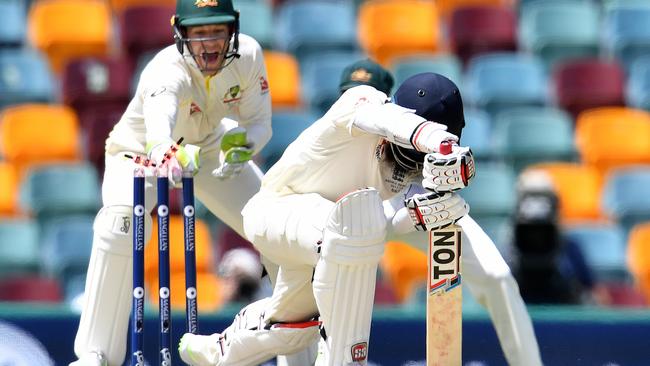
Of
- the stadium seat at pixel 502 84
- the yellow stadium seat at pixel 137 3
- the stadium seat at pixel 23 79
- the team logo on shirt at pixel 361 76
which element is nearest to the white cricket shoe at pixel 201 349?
the team logo on shirt at pixel 361 76

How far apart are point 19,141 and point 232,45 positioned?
10.5 ft

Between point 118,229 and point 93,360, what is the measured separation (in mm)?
445

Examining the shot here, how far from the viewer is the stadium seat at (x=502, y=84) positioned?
8.42 meters

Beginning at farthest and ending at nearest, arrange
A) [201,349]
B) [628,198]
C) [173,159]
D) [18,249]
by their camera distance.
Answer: [628,198] → [18,249] → [201,349] → [173,159]

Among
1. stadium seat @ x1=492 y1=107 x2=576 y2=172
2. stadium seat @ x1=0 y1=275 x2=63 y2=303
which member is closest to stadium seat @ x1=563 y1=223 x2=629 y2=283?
stadium seat @ x1=492 y1=107 x2=576 y2=172

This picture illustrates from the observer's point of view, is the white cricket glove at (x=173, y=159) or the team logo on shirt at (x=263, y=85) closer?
the white cricket glove at (x=173, y=159)

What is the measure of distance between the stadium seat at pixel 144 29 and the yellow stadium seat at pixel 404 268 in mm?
1913

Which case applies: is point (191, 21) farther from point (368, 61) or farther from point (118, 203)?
point (368, 61)

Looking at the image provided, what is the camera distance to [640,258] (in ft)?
25.0

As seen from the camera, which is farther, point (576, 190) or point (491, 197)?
point (576, 190)

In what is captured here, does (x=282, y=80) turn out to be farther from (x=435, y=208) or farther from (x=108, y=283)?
(x=435, y=208)

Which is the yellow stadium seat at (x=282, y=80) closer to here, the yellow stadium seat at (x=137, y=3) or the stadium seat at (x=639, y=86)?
the yellow stadium seat at (x=137, y=3)

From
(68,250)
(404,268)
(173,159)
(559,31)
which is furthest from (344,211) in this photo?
(559,31)

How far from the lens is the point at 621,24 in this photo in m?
8.87
